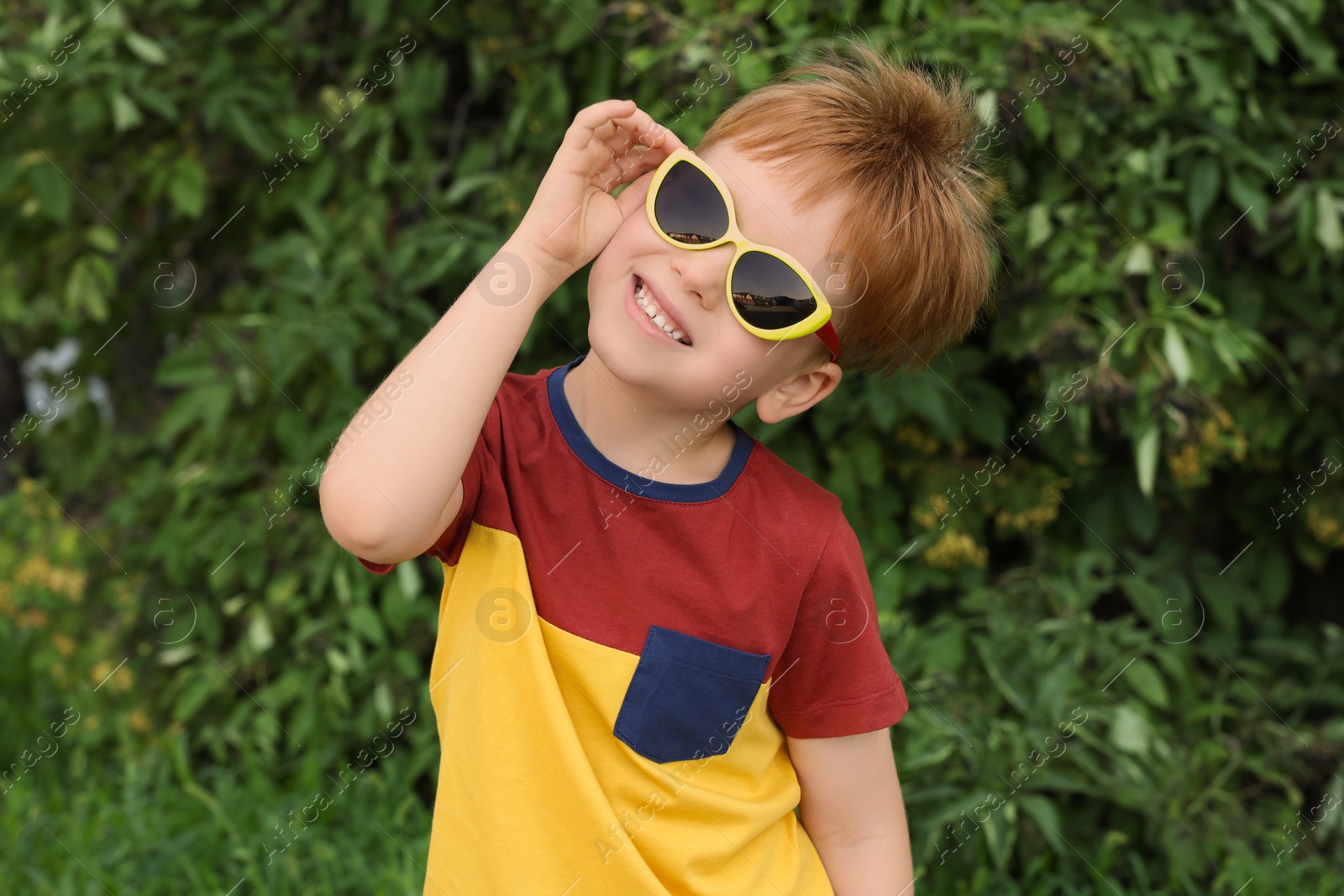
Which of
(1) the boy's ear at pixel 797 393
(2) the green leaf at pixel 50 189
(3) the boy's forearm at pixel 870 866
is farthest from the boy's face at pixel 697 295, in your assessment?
(2) the green leaf at pixel 50 189

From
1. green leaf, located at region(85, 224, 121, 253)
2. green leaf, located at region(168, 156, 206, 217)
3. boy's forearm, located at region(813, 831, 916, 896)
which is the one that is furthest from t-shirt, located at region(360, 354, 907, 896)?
green leaf, located at region(85, 224, 121, 253)

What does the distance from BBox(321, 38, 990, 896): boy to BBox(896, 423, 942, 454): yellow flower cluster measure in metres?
1.19

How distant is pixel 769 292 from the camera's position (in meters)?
1.13

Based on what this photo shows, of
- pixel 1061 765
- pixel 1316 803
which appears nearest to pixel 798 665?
pixel 1061 765

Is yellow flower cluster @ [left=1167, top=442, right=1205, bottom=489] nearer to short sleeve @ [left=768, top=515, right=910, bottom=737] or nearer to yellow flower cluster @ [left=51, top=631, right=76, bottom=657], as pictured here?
short sleeve @ [left=768, top=515, right=910, bottom=737]

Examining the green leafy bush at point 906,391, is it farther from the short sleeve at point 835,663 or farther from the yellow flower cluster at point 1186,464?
the short sleeve at point 835,663

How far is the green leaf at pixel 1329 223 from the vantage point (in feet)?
7.29

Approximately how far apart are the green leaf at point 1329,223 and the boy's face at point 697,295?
1.59 m

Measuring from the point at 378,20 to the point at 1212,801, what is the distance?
2523mm

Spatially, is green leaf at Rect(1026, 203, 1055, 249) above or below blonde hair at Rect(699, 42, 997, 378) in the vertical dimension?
below

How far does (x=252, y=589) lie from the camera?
263cm

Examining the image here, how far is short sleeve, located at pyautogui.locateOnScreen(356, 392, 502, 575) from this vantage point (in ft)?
3.74

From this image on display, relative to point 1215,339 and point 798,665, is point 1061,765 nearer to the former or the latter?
point 1215,339

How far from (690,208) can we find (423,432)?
1.21 feet
